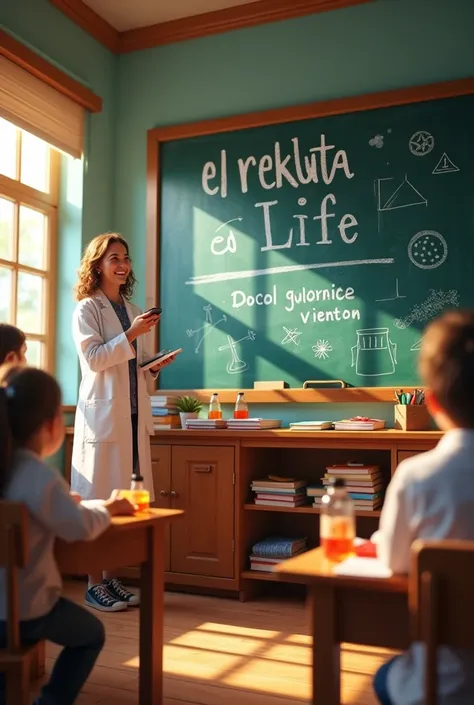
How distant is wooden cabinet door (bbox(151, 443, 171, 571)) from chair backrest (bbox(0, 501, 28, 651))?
2262 millimetres

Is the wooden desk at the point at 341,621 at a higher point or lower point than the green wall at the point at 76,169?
lower

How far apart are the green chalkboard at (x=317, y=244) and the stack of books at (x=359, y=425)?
31 centimetres

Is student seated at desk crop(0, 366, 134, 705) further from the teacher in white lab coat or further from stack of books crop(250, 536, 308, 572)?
stack of books crop(250, 536, 308, 572)

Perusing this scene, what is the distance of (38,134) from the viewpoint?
13.4 feet

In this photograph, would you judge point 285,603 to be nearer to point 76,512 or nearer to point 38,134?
point 76,512

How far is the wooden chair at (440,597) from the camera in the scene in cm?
120

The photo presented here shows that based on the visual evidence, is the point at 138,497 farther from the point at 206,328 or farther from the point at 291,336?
the point at 206,328

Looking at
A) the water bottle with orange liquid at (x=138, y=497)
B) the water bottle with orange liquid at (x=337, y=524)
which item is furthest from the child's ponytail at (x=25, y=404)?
the water bottle with orange liquid at (x=337, y=524)

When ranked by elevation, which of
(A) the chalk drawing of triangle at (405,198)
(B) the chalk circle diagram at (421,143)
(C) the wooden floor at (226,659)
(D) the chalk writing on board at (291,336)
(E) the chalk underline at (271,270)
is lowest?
(C) the wooden floor at (226,659)

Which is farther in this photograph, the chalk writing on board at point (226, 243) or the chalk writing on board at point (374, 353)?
the chalk writing on board at point (226, 243)

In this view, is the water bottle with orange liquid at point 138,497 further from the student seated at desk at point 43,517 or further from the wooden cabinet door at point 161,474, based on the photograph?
the wooden cabinet door at point 161,474

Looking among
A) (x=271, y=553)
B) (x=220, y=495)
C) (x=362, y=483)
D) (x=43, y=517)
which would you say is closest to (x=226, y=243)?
(x=220, y=495)

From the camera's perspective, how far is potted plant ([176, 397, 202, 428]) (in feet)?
13.5

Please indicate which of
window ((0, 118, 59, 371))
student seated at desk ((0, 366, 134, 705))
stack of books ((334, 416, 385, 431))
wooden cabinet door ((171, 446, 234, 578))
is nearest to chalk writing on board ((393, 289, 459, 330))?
stack of books ((334, 416, 385, 431))
